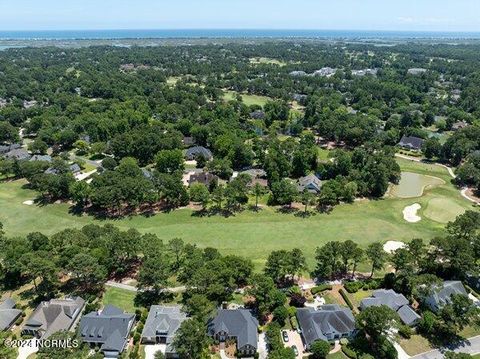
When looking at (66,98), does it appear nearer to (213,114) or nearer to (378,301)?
(213,114)

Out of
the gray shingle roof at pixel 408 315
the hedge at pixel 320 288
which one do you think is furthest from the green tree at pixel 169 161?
the gray shingle roof at pixel 408 315

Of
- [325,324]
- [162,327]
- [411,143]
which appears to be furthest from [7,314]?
[411,143]

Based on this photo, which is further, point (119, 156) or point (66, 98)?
point (66, 98)

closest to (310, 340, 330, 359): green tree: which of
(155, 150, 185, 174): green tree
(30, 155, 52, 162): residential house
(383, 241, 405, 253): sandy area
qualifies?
(383, 241, 405, 253): sandy area

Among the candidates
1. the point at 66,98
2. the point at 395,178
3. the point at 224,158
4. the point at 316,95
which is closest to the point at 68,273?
the point at 224,158

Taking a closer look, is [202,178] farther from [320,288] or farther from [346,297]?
[346,297]

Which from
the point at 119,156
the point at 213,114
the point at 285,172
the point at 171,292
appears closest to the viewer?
the point at 171,292
